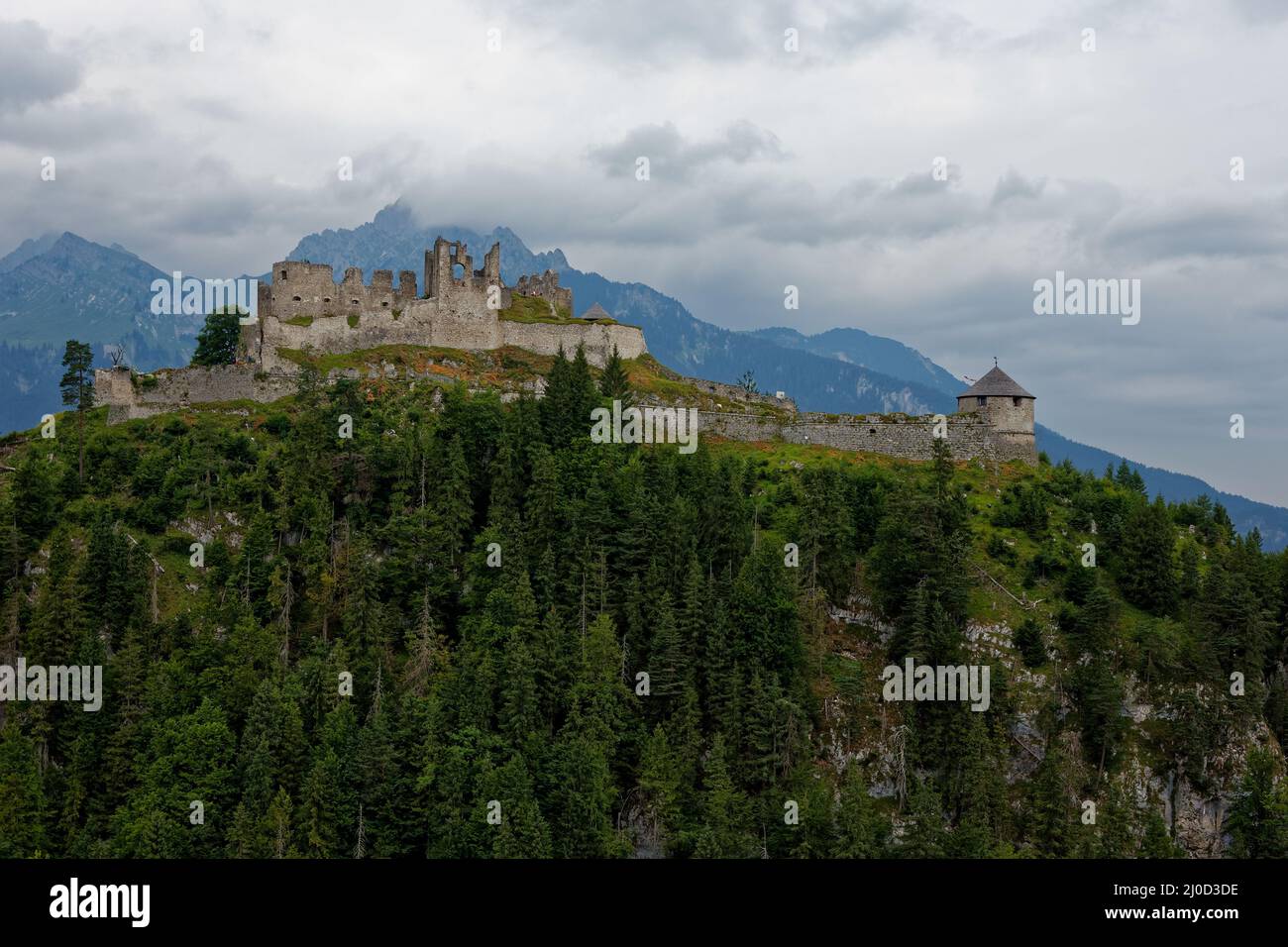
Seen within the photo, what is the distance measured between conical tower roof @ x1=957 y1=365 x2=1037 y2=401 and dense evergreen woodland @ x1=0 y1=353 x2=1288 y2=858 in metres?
6.57

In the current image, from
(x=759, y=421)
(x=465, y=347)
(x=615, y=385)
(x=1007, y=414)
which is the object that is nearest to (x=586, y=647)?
(x=615, y=385)

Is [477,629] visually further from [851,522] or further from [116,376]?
[116,376]

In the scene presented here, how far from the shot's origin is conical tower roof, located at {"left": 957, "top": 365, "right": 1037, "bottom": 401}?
9300cm

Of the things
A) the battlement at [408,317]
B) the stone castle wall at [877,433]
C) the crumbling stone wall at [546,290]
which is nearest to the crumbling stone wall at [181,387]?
the battlement at [408,317]

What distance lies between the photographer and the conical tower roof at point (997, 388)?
93.0m

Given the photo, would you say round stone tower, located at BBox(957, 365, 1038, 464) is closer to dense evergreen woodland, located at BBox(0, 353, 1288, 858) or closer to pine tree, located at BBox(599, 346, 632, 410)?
dense evergreen woodland, located at BBox(0, 353, 1288, 858)

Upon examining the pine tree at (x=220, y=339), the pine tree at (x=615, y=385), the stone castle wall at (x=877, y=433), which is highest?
the pine tree at (x=220, y=339)

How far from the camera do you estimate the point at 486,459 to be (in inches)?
3361

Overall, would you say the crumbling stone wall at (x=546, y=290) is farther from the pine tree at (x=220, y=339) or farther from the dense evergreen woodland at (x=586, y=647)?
the dense evergreen woodland at (x=586, y=647)

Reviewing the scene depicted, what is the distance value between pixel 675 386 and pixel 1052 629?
134 feet

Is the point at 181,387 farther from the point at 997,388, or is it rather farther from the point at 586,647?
the point at 997,388

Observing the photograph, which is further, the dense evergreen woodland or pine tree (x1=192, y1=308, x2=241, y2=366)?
pine tree (x1=192, y1=308, x2=241, y2=366)

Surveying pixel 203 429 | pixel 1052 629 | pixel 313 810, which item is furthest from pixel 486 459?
pixel 1052 629

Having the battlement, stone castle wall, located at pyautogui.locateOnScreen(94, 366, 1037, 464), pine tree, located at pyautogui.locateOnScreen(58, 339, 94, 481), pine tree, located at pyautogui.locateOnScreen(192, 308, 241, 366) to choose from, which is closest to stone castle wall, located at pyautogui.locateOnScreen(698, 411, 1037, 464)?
stone castle wall, located at pyautogui.locateOnScreen(94, 366, 1037, 464)
